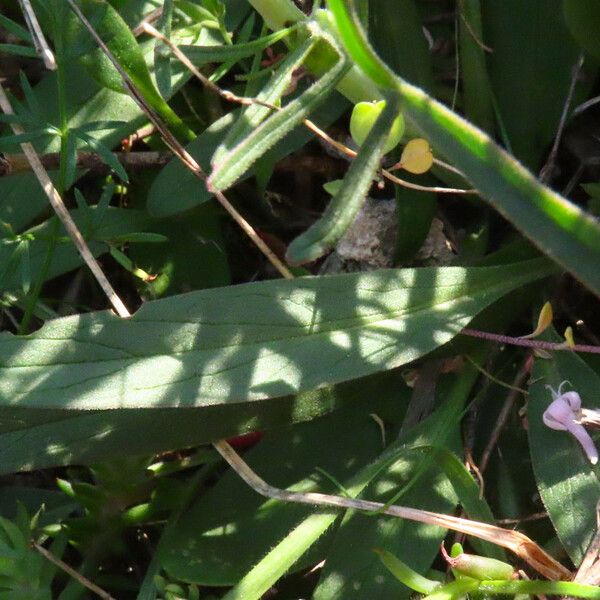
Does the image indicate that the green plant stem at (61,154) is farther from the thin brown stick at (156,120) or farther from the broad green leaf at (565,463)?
the broad green leaf at (565,463)

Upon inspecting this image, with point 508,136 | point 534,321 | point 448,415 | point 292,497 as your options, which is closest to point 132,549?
point 292,497

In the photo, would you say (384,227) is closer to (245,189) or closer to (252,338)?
(245,189)

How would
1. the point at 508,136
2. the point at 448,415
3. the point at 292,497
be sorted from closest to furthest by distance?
the point at 292,497 → the point at 448,415 → the point at 508,136

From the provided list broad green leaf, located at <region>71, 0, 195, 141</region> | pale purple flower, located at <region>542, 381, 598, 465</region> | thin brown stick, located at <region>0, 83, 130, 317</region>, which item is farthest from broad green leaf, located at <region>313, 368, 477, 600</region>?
broad green leaf, located at <region>71, 0, 195, 141</region>

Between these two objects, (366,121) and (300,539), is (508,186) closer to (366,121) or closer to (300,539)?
(366,121)

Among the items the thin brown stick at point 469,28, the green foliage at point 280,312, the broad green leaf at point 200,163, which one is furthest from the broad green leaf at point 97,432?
the thin brown stick at point 469,28

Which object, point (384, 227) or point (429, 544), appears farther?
point (384, 227)
